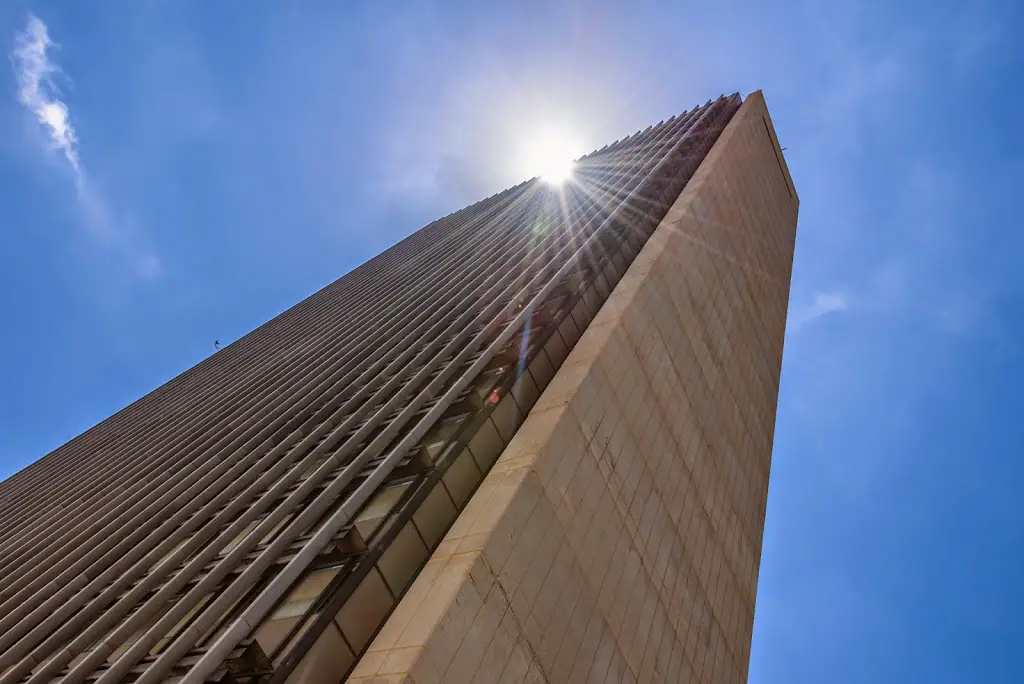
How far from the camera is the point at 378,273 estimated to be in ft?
177

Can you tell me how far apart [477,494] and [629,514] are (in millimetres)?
4112

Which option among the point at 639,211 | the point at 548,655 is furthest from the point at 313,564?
the point at 639,211

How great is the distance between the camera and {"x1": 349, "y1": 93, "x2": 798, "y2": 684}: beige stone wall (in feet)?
32.4

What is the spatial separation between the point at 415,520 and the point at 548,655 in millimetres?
3042

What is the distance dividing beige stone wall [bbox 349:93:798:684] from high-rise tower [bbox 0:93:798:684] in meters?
0.06

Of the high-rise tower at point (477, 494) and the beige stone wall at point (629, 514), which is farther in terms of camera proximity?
the high-rise tower at point (477, 494)

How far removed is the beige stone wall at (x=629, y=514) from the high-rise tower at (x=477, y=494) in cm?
6

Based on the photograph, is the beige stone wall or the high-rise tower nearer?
the beige stone wall

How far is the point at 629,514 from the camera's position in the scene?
1435 cm

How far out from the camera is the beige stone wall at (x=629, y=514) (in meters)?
9.88

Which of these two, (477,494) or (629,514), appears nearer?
(477,494)

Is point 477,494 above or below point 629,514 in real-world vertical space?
below

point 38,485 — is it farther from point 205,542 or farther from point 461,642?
point 461,642

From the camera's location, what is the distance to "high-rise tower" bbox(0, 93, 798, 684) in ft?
32.9
